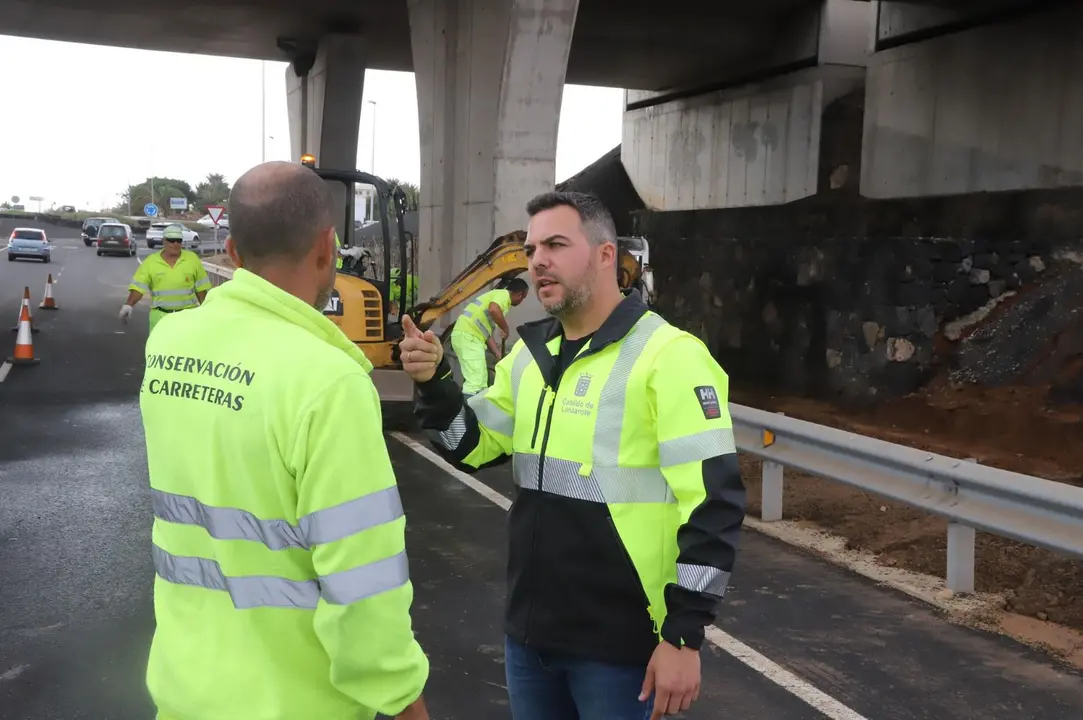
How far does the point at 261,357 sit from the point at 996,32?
2050 cm

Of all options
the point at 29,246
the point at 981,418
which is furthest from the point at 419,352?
the point at 29,246

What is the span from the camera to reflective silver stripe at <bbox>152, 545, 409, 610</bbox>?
1910 millimetres

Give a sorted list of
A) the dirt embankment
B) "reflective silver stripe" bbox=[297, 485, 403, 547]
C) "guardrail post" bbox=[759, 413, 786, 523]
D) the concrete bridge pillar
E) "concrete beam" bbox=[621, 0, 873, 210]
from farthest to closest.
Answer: "concrete beam" bbox=[621, 0, 873, 210]
the concrete bridge pillar
"guardrail post" bbox=[759, 413, 786, 523]
the dirt embankment
"reflective silver stripe" bbox=[297, 485, 403, 547]

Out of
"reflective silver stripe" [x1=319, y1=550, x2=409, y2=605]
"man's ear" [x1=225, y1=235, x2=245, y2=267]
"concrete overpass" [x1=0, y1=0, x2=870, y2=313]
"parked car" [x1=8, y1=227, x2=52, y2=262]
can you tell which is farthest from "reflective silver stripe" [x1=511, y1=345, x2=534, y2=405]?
"parked car" [x1=8, y1=227, x2=52, y2=262]

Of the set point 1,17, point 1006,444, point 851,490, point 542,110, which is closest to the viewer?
point 851,490

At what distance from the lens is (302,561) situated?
200 centimetres

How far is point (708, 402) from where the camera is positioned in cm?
256

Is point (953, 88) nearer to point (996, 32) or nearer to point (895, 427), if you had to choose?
point (996, 32)

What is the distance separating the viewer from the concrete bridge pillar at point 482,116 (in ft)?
53.8

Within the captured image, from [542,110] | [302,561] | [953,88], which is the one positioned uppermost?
[953,88]

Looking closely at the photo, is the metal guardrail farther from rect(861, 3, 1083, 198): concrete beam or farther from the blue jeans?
rect(861, 3, 1083, 198): concrete beam

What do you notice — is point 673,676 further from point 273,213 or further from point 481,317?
point 481,317

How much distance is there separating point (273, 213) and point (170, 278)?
36.1 feet

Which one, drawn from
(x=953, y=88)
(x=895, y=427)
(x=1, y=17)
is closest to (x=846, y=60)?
(x=953, y=88)
